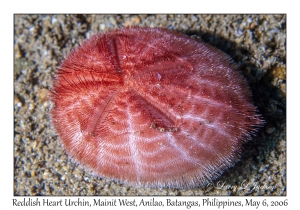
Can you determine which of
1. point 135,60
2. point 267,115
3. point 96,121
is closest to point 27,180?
point 96,121

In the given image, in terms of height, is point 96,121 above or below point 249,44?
below

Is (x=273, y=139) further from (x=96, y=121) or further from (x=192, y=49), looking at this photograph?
(x=96, y=121)

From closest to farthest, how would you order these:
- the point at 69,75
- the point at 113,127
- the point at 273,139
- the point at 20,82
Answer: the point at 113,127
the point at 69,75
the point at 273,139
the point at 20,82

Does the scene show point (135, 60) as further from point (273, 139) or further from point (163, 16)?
point (273, 139)

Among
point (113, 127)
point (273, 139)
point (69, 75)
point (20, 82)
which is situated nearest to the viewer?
point (113, 127)

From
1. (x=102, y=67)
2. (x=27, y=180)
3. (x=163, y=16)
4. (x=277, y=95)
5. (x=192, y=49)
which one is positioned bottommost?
(x=27, y=180)

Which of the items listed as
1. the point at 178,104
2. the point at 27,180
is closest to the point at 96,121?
the point at 178,104

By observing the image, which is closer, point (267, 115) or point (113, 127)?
point (113, 127)
